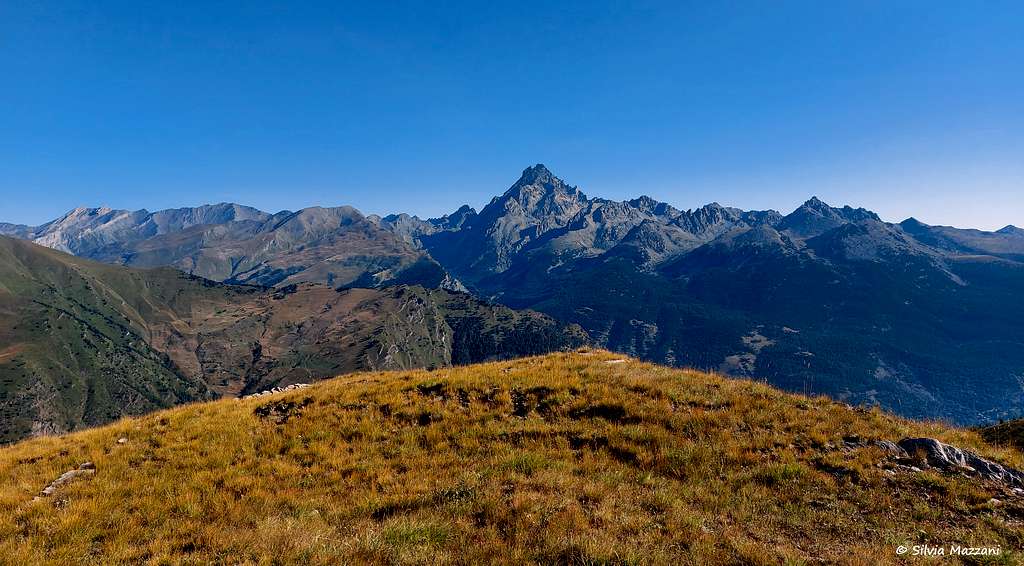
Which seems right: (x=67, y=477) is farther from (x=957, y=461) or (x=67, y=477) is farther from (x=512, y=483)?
(x=957, y=461)

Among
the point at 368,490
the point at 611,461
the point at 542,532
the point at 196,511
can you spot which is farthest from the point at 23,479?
the point at 611,461

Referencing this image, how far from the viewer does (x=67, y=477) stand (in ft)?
45.3

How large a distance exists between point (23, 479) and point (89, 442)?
322 centimetres

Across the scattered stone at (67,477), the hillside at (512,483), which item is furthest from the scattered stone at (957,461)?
the scattered stone at (67,477)

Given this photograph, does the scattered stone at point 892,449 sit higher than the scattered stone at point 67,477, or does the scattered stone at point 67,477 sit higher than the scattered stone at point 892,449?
the scattered stone at point 67,477

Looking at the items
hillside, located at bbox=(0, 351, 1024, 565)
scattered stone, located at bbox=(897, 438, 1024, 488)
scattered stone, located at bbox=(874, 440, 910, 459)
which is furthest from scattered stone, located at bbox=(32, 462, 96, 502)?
scattered stone, located at bbox=(897, 438, 1024, 488)

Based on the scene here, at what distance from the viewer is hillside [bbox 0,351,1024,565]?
30.5 feet

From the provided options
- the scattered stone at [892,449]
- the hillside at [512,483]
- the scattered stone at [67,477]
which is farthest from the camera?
the scattered stone at [892,449]

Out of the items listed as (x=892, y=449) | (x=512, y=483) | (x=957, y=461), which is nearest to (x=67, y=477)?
(x=512, y=483)

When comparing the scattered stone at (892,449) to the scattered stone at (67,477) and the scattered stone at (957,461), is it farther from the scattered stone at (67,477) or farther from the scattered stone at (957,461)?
the scattered stone at (67,477)

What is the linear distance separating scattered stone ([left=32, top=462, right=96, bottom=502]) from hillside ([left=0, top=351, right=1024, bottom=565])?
0.58 feet

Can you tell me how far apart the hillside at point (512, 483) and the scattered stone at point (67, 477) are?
0.58 ft

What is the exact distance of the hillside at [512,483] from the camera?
9.28 meters

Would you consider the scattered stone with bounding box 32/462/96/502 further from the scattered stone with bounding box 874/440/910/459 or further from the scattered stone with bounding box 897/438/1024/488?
the scattered stone with bounding box 897/438/1024/488
